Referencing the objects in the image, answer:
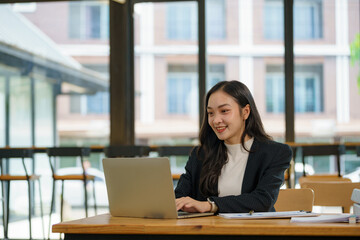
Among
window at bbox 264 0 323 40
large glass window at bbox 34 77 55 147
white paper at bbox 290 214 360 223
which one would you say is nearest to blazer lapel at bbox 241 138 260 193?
white paper at bbox 290 214 360 223

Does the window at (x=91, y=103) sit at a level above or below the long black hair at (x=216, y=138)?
above

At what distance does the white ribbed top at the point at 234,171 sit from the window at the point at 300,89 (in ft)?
12.7

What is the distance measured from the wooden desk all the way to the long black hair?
Answer: 0.59m

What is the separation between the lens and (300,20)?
6145 mm

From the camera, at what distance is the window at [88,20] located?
20.7 feet

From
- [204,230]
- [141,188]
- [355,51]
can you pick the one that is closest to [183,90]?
[355,51]

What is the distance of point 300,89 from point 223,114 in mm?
4045

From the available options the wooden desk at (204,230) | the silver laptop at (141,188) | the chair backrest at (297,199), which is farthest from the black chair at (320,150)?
the wooden desk at (204,230)

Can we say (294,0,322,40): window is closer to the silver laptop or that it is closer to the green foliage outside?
the green foliage outside

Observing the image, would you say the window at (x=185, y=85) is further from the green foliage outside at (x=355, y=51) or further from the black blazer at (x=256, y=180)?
the black blazer at (x=256, y=180)

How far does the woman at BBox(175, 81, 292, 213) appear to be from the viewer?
221cm

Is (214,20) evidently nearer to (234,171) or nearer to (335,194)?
(335,194)

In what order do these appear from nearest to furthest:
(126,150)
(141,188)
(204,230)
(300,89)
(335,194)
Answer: (204,230) → (141,188) → (335,194) → (126,150) → (300,89)

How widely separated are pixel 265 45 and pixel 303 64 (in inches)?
18.7
